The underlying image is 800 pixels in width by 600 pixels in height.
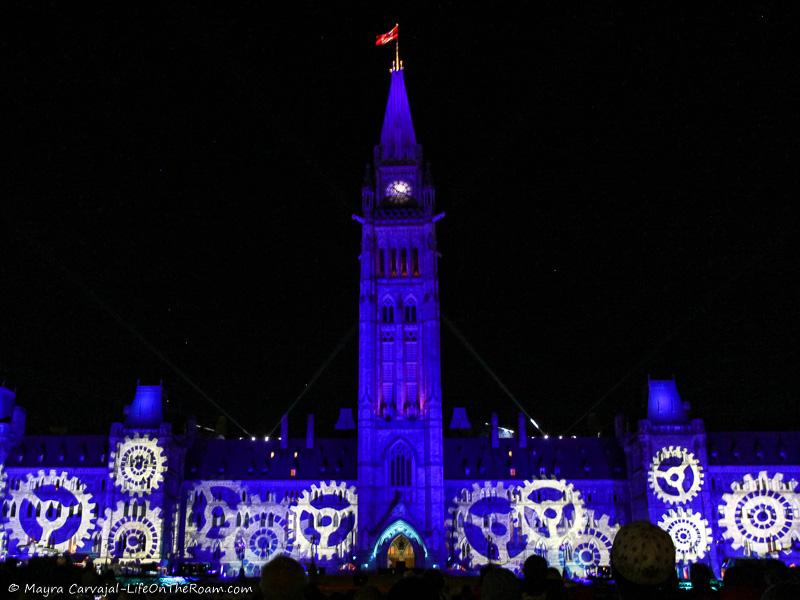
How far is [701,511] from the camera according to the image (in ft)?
278

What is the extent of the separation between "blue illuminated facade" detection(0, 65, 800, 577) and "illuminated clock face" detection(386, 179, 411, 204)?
0.15 metres

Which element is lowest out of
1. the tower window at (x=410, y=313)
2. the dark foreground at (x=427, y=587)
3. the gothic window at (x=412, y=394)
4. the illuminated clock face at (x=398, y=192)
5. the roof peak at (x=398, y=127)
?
the dark foreground at (x=427, y=587)

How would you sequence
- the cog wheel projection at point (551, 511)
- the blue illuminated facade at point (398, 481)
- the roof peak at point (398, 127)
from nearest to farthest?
1. the blue illuminated facade at point (398, 481)
2. the cog wheel projection at point (551, 511)
3. the roof peak at point (398, 127)

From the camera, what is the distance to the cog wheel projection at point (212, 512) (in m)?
91.5

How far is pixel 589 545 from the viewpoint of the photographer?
89.6 m

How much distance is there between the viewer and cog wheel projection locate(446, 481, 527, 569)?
89.0 meters

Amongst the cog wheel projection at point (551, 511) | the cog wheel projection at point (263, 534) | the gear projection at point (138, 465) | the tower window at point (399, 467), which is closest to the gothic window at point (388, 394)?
the tower window at point (399, 467)

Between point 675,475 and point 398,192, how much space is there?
39.8 meters

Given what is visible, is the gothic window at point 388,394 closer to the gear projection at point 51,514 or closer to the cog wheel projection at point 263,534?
the cog wheel projection at point 263,534

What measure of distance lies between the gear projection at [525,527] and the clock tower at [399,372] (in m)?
5.90

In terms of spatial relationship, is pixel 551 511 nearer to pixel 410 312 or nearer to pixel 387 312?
pixel 410 312

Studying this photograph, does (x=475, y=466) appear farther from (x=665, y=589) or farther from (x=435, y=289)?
(x=665, y=589)

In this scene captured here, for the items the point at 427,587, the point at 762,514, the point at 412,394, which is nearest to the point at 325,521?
the point at 412,394

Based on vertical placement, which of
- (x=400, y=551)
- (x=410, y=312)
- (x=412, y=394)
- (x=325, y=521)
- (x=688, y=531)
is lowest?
(x=400, y=551)
